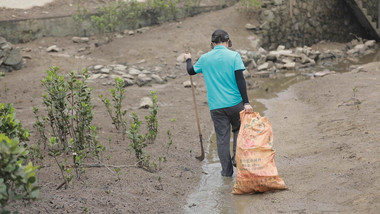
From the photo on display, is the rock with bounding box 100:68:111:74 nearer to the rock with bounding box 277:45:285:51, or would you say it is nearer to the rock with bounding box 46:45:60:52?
the rock with bounding box 46:45:60:52

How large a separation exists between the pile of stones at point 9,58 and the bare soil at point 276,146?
10.6 inches

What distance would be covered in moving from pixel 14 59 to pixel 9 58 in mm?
128

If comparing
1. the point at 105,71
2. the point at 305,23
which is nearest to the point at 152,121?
the point at 105,71

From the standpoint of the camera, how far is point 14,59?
12773 mm

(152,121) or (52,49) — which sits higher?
(152,121)

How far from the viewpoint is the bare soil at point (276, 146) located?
4.62m

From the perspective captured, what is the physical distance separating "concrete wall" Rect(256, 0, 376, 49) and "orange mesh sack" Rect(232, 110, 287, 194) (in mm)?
11995

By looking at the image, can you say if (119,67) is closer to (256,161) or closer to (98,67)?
(98,67)

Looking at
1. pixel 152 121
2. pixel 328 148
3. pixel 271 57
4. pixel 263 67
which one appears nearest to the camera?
pixel 328 148

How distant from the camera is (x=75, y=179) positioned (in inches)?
203

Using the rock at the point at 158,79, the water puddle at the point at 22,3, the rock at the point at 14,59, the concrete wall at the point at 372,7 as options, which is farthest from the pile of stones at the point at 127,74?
the concrete wall at the point at 372,7

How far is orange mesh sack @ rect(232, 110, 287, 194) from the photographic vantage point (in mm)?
5047

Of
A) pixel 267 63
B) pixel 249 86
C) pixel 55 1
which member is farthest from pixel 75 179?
pixel 55 1

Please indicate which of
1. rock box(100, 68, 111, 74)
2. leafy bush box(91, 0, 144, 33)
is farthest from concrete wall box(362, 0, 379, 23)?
rock box(100, 68, 111, 74)
